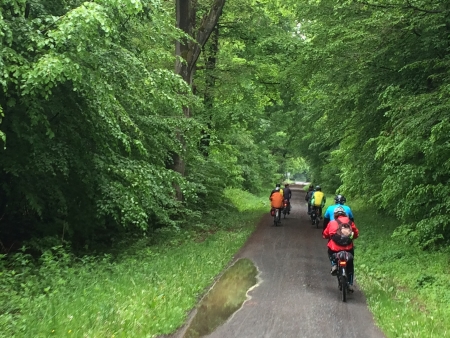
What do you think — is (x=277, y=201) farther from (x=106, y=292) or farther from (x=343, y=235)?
(x=106, y=292)

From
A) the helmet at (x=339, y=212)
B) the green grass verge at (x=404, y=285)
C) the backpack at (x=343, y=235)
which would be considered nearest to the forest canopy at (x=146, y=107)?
the green grass verge at (x=404, y=285)

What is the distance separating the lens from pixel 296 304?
723cm

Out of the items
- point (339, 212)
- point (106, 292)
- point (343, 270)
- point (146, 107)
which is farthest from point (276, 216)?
point (106, 292)

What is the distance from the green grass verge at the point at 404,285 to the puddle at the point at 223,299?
2.23 meters

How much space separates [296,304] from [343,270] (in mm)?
1105

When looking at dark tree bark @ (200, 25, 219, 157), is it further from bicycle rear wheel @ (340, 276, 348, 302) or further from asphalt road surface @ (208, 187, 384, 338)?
bicycle rear wheel @ (340, 276, 348, 302)

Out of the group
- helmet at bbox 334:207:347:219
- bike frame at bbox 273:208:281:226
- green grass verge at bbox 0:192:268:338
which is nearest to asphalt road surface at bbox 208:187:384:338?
green grass verge at bbox 0:192:268:338

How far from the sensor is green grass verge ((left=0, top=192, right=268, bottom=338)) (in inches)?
211

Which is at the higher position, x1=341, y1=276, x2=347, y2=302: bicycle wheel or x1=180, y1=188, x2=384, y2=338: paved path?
x1=341, y1=276, x2=347, y2=302: bicycle wheel

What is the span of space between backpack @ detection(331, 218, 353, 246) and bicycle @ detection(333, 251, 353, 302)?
207 mm

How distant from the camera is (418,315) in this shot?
6578mm

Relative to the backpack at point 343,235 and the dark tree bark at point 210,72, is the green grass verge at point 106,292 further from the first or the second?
the dark tree bark at point 210,72

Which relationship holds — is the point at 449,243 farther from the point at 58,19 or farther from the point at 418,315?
the point at 58,19

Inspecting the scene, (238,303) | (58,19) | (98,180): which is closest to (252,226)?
(98,180)
